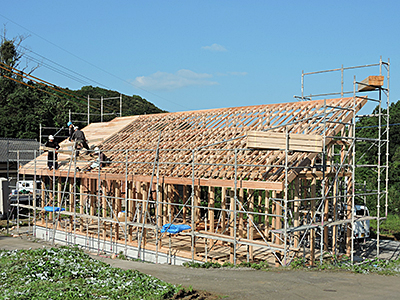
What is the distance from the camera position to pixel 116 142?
757 inches

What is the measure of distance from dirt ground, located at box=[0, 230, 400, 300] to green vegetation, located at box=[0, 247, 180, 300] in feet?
2.68

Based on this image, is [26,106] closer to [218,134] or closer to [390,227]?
[218,134]

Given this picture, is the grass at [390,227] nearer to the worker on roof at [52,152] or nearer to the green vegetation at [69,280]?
the green vegetation at [69,280]

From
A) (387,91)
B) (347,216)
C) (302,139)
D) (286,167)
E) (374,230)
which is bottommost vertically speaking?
(374,230)

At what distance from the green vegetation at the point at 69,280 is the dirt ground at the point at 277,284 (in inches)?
32.1

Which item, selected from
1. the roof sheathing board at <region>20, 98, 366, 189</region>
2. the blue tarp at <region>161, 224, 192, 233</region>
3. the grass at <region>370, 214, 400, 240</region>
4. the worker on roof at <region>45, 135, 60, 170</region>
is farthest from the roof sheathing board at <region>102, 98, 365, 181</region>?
the grass at <region>370, 214, 400, 240</region>

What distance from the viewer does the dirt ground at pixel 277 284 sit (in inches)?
316

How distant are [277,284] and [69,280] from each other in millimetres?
4402

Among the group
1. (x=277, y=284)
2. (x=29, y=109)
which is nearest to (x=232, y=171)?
(x=277, y=284)

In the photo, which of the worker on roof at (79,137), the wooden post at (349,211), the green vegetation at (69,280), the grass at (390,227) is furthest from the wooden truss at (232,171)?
the grass at (390,227)

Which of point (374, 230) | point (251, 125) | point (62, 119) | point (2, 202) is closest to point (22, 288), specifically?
point (2, 202)

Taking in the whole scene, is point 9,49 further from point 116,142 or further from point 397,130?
point 397,130

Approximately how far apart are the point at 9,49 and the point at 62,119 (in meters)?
16.2

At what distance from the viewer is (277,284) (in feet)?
29.1
